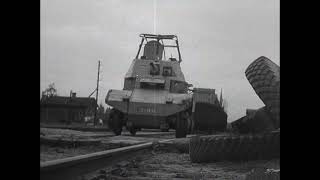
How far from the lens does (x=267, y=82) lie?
476 centimetres

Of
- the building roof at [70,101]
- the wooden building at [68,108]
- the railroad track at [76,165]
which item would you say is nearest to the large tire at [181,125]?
the railroad track at [76,165]

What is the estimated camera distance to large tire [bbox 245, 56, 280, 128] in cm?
460

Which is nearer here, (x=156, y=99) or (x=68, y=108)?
(x=156, y=99)

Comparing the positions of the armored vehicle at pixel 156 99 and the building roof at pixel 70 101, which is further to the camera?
the building roof at pixel 70 101

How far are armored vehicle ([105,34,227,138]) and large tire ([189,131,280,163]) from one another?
23.4 ft

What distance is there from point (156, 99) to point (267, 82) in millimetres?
8138

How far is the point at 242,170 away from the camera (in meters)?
4.13

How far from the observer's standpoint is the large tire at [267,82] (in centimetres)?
460

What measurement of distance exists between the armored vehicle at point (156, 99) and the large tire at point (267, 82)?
23.7 feet

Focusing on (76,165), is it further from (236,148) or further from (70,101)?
(70,101)

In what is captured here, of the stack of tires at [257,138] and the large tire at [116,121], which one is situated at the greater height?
the stack of tires at [257,138]

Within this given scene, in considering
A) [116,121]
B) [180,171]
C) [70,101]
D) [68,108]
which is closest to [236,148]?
[180,171]

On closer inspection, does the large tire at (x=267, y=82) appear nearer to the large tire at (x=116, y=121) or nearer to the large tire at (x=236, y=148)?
the large tire at (x=236, y=148)
